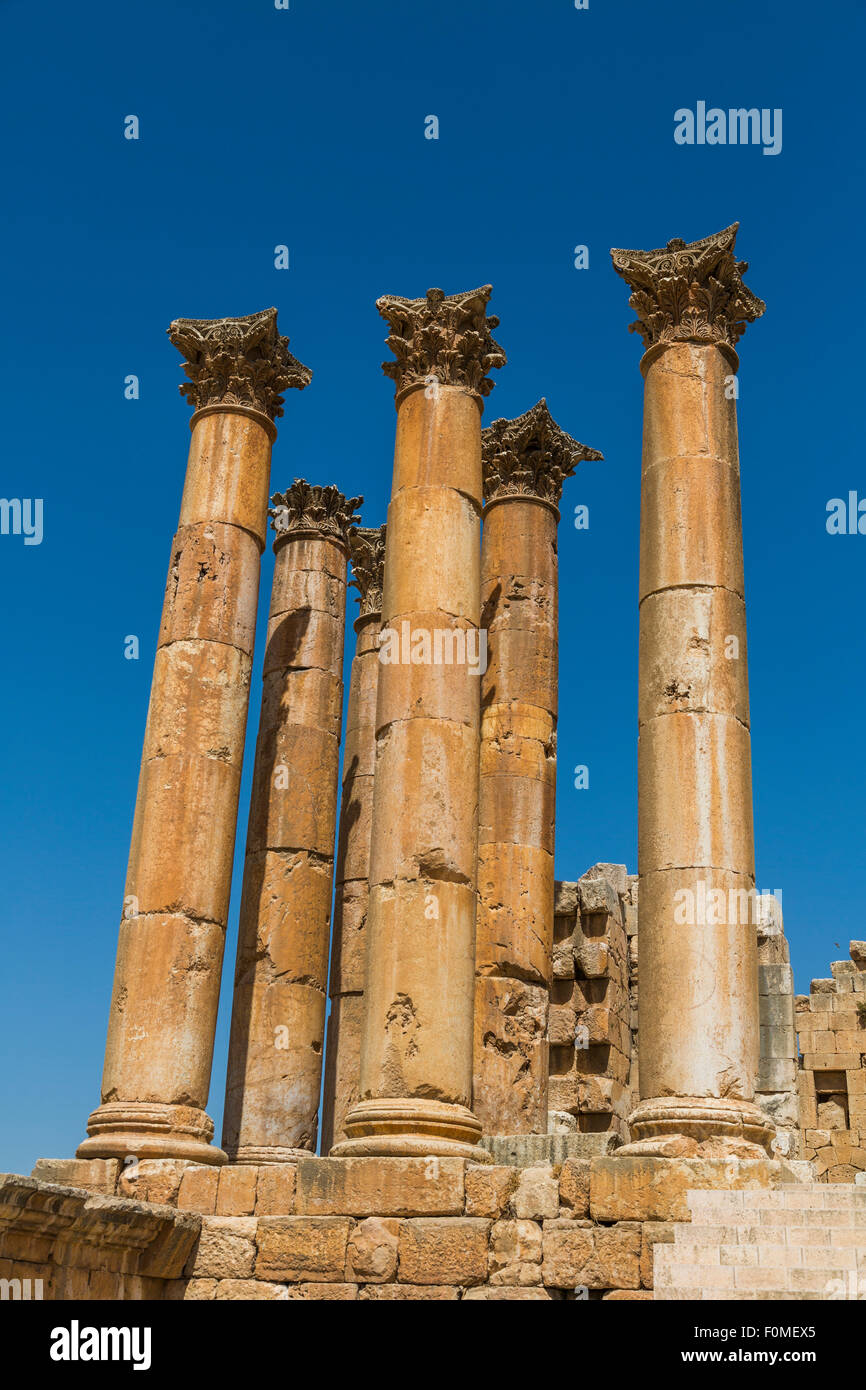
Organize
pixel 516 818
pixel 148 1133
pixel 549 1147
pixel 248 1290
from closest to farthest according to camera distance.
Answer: pixel 248 1290, pixel 148 1133, pixel 549 1147, pixel 516 818

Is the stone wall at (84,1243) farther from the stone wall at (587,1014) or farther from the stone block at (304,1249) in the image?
the stone wall at (587,1014)

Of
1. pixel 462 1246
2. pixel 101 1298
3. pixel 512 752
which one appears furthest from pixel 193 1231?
pixel 512 752

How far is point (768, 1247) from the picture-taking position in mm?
12531

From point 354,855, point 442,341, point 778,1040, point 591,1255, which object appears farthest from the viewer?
point 778,1040

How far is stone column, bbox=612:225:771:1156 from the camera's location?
14562mm

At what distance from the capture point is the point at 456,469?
57.9 feet

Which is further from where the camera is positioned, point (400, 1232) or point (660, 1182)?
point (400, 1232)

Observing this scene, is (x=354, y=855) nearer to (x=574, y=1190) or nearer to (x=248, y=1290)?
(x=248, y=1290)

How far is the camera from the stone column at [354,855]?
24.0 metres

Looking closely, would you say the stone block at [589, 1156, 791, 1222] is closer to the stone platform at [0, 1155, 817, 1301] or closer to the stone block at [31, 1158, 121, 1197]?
the stone platform at [0, 1155, 817, 1301]

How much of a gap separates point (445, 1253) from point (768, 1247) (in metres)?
3.13

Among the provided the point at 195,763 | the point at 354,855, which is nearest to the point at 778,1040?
the point at 354,855
